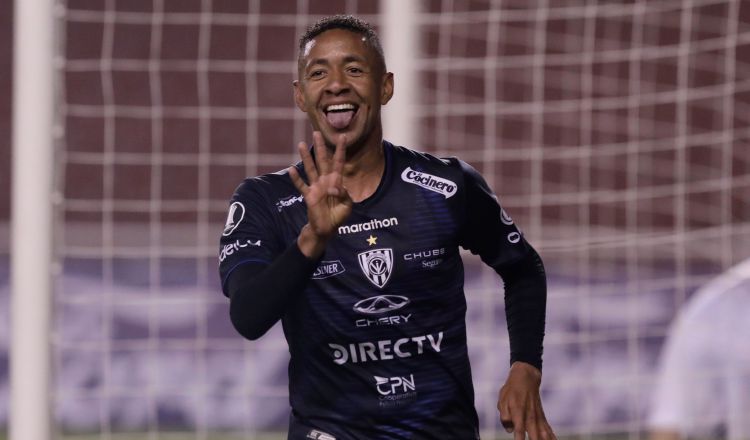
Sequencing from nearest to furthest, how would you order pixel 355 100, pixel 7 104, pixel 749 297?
pixel 355 100
pixel 749 297
pixel 7 104

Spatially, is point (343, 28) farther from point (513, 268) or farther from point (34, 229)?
point (34, 229)

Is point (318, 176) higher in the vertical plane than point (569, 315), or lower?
higher

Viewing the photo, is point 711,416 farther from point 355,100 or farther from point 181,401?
point 181,401

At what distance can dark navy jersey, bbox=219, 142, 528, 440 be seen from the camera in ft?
10.6

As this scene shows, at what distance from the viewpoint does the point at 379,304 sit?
3250mm

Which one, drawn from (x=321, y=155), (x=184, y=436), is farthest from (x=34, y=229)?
(x=184, y=436)

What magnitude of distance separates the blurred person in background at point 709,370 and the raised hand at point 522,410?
1.75m

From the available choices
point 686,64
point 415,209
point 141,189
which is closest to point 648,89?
point 686,64

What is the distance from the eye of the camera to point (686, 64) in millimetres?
13656

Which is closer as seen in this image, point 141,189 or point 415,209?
point 415,209

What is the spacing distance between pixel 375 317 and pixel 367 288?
2.8 inches

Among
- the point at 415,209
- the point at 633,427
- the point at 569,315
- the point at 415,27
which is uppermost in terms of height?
the point at 415,27

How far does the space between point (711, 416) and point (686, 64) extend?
8796 mm

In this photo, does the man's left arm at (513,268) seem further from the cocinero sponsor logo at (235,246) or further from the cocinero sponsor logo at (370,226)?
the cocinero sponsor logo at (235,246)
